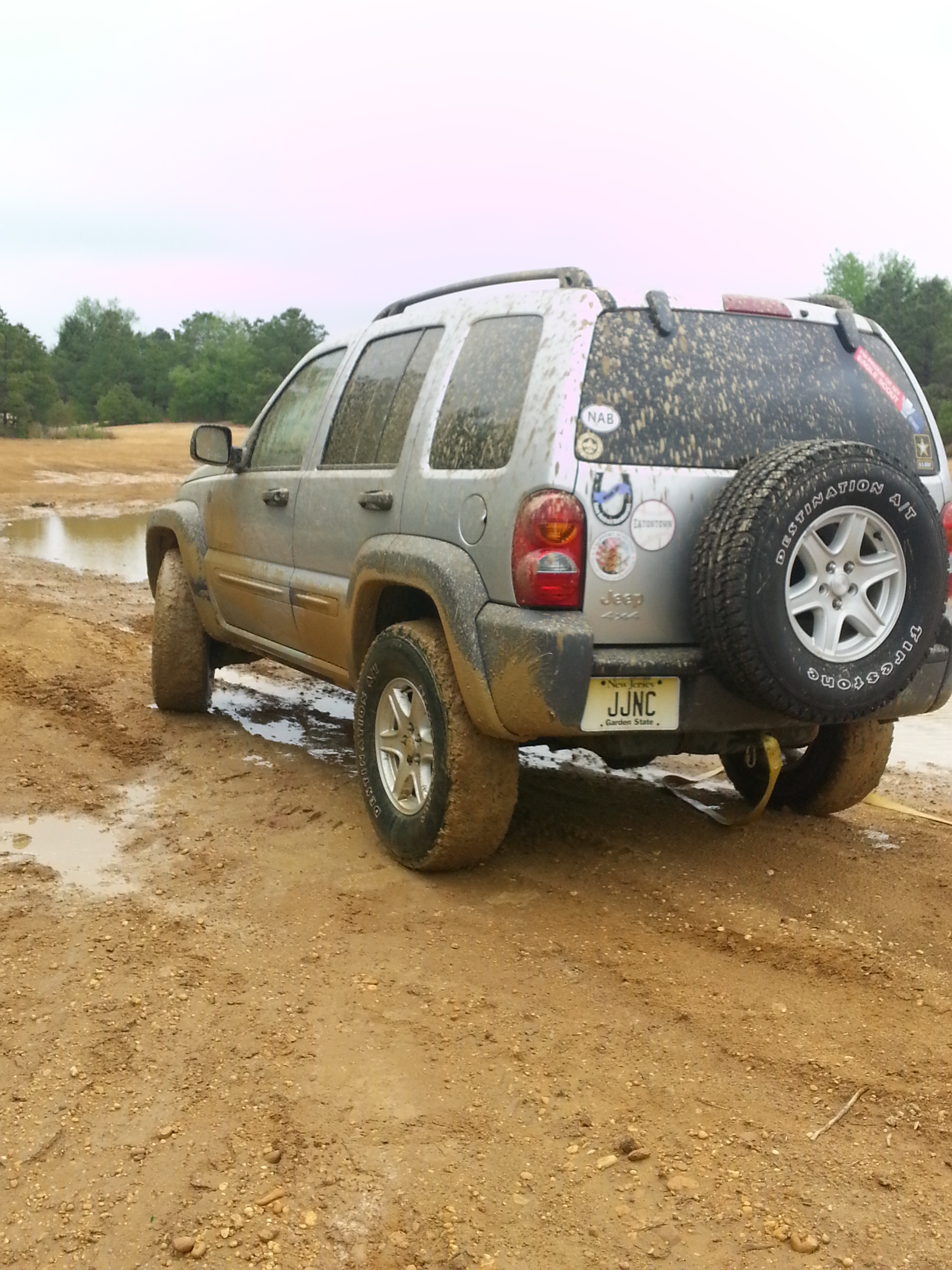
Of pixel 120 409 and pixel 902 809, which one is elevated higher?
pixel 120 409

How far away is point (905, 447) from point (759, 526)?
1000 mm

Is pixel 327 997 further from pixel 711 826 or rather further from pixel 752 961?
pixel 711 826

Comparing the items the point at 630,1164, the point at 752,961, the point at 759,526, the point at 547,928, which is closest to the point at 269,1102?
the point at 630,1164

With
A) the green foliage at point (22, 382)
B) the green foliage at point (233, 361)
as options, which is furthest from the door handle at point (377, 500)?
the green foliage at point (22, 382)

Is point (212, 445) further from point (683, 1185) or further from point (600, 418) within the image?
point (683, 1185)

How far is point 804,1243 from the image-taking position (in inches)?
90.8

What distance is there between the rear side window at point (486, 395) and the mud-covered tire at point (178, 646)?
257cm

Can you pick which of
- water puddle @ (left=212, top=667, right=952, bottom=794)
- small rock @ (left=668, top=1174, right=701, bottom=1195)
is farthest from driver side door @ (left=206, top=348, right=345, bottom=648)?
small rock @ (left=668, top=1174, right=701, bottom=1195)

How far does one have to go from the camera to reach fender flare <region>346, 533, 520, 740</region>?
12.2 ft

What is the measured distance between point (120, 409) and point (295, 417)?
71591mm

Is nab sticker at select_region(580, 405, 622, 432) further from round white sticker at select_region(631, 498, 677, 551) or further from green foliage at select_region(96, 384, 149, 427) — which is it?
green foliage at select_region(96, 384, 149, 427)

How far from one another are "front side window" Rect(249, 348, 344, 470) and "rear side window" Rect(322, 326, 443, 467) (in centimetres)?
26

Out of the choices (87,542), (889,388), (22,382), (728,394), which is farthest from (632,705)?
(22,382)

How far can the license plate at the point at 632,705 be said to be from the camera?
366 centimetres
